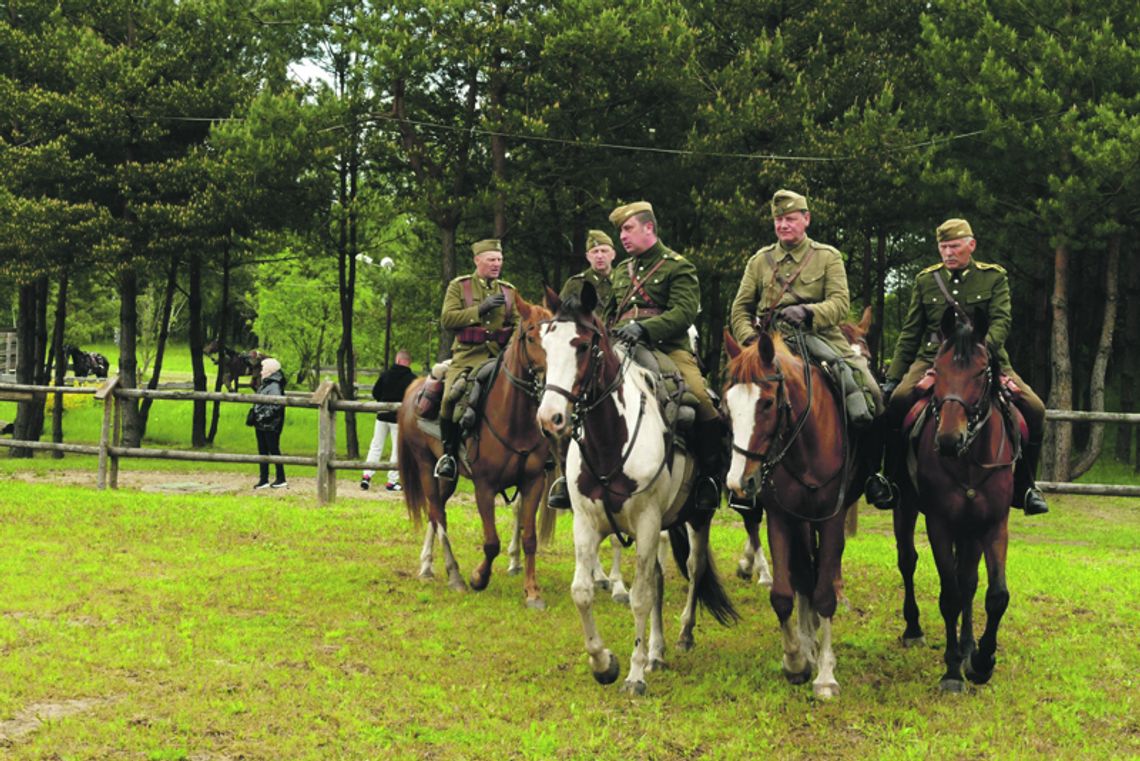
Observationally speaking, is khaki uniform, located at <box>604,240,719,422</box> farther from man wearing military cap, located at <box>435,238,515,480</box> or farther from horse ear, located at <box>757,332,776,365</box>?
man wearing military cap, located at <box>435,238,515,480</box>

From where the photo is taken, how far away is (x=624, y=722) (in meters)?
6.65

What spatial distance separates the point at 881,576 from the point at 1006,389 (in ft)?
13.5

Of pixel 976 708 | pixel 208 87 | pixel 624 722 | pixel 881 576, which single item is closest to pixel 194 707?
pixel 624 722

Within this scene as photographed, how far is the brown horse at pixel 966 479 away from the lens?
7203mm

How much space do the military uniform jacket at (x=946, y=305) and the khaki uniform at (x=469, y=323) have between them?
3602 millimetres

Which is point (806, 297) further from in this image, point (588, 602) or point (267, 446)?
point (267, 446)

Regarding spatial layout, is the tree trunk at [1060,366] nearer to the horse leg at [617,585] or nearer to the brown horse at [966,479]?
the horse leg at [617,585]

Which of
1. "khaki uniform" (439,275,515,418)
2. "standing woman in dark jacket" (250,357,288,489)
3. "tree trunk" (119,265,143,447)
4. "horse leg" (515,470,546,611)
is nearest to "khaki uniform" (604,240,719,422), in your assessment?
"khaki uniform" (439,275,515,418)

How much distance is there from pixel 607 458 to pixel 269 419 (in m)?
12.6

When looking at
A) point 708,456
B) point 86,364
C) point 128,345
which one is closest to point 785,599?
point 708,456

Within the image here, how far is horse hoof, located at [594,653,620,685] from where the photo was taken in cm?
737

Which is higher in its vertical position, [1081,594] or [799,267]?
[799,267]

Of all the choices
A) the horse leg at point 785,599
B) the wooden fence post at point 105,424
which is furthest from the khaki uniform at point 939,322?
the wooden fence post at point 105,424

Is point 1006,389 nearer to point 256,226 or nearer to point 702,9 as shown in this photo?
point 702,9
